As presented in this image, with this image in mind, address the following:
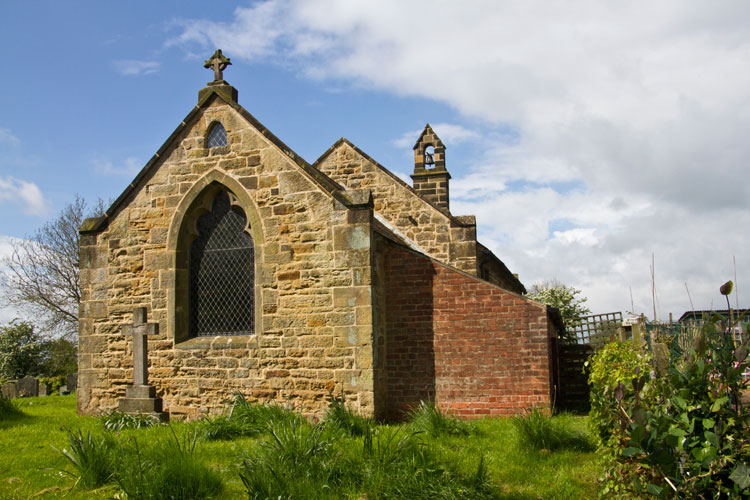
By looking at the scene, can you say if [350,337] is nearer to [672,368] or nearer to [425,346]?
[425,346]

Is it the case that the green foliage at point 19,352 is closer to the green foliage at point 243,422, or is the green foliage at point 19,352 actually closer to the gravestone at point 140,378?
the gravestone at point 140,378

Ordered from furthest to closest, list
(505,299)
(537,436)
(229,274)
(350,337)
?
1. (229,274)
2. (505,299)
3. (350,337)
4. (537,436)

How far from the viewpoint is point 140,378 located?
11492 mm

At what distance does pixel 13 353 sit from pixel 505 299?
24531mm

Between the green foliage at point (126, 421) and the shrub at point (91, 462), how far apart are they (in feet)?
11.7

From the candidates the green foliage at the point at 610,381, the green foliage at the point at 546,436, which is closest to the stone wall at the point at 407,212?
the green foliage at the point at 546,436

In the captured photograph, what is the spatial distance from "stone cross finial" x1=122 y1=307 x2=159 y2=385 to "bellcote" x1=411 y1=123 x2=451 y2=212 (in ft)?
31.5

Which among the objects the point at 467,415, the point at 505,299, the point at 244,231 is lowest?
the point at 467,415

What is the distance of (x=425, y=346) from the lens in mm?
11711

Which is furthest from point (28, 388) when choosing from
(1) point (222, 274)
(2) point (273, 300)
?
(2) point (273, 300)

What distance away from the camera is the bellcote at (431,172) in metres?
18.9

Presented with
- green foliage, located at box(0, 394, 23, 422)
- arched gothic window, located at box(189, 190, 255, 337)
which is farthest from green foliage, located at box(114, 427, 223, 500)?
green foliage, located at box(0, 394, 23, 422)

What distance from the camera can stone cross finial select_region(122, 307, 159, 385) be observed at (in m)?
11.5

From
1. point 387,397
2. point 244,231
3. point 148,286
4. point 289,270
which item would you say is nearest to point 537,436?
point 387,397
